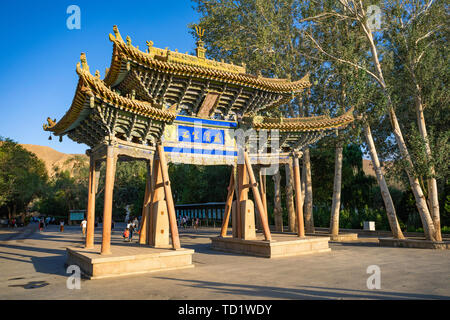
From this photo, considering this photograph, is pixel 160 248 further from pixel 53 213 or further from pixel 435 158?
pixel 53 213

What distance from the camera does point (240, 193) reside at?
42.6 ft

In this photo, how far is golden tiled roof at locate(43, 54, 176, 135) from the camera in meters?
→ 8.26

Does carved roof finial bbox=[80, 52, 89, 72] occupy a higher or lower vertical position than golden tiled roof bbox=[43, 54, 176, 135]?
higher

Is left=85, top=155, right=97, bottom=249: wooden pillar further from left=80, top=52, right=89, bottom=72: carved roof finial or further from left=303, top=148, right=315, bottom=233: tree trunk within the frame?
left=303, top=148, right=315, bottom=233: tree trunk

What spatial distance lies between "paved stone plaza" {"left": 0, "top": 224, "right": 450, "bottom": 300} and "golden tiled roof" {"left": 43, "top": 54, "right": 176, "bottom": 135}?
15.4ft

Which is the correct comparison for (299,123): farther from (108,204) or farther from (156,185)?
(108,204)

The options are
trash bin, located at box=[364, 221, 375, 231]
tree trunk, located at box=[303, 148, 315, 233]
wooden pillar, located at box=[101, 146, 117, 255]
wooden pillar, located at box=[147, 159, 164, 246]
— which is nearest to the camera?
wooden pillar, located at box=[101, 146, 117, 255]

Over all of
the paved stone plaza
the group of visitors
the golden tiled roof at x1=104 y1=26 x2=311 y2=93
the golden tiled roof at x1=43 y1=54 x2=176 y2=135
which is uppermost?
the golden tiled roof at x1=104 y1=26 x2=311 y2=93

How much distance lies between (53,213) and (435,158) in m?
58.4

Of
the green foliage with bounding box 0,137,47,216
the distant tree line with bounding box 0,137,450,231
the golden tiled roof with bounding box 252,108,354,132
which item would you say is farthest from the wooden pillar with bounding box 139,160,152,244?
the green foliage with bounding box 0,137,47,216

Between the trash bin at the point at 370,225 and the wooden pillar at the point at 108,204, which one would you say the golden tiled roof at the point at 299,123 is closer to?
the wooden pillar at the point at 108,204

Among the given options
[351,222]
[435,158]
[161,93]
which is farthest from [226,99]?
[351,222]

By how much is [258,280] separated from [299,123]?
24.2ft

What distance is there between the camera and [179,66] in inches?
413
